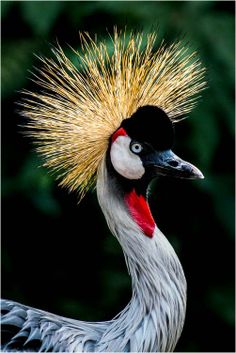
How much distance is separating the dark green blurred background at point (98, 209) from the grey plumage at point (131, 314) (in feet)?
4.67

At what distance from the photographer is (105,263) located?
3930mm

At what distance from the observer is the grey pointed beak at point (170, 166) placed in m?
2.17

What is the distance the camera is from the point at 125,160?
7.28ft

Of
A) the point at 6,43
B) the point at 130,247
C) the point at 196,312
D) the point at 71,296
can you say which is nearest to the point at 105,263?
the point at 71,296

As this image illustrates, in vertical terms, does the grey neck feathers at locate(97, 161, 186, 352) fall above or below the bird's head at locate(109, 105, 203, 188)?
below

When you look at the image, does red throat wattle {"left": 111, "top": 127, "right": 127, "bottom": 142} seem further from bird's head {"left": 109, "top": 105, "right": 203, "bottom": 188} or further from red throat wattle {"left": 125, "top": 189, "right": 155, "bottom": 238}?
red throat wattle {"left": 125, "top": 189, "right": 155, "bottom": 238}

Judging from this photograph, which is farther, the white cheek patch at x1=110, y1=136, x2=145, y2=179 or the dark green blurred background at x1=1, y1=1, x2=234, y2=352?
the dark green blurred background at x1=1, y1=1, x2=234, y2=352

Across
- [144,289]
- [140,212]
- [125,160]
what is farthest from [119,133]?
[144,289]

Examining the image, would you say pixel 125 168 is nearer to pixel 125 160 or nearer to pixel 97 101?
pixel 125 160

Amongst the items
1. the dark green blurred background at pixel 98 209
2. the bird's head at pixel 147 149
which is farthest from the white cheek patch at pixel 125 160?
the dark green blurred background at pixel 98 209

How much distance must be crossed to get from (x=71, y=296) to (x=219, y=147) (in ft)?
2.91

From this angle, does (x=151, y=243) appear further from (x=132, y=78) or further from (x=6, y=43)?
(x=6, y=43)

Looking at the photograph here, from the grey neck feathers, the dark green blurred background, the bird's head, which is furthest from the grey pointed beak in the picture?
the dark green blurred background

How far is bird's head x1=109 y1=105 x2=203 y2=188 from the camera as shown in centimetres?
217
